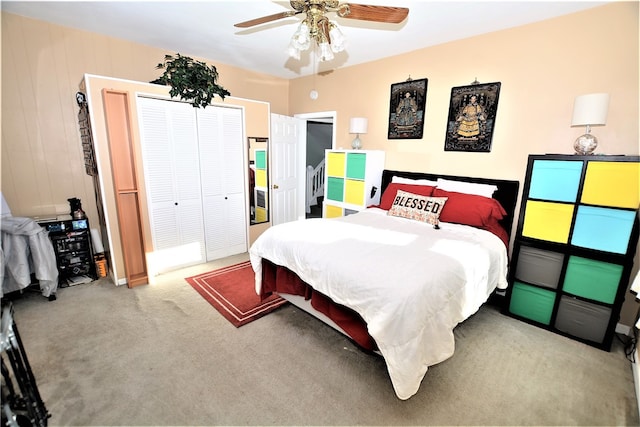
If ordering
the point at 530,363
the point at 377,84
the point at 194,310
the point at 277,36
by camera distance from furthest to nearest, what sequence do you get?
the point at 377,84 → the point at 277,36 → the point at 194,310 → the point at 530,363

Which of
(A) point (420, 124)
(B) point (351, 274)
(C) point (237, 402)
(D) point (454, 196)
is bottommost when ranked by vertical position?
(C) point (237, 402)

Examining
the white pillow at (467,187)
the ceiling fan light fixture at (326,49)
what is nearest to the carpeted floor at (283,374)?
the white pillow at (467,187)

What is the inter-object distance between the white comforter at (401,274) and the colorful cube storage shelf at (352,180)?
3.80 feet

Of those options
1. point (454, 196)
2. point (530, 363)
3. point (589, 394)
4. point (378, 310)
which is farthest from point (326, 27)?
point (589, 394)

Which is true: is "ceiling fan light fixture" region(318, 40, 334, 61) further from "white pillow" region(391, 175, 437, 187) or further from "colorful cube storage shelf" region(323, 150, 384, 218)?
"white pillow" region(391, 175, 437, 187)

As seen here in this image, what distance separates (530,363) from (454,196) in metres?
1.52

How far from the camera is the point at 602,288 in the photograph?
2.21 meters

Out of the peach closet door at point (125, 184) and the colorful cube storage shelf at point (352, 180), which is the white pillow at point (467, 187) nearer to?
the colorful cube storage shelf at point (352, 180)

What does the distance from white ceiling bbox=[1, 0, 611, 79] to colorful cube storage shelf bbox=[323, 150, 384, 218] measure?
1.26 meters

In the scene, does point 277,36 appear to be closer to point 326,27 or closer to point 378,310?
point 326,27

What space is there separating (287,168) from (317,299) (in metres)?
2.82

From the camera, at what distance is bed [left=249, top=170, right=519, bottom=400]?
159 cm

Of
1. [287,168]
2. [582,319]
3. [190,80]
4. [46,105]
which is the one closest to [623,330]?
[582,319]

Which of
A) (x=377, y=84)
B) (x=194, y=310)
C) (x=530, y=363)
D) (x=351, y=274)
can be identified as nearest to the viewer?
(x=351, y=274)
